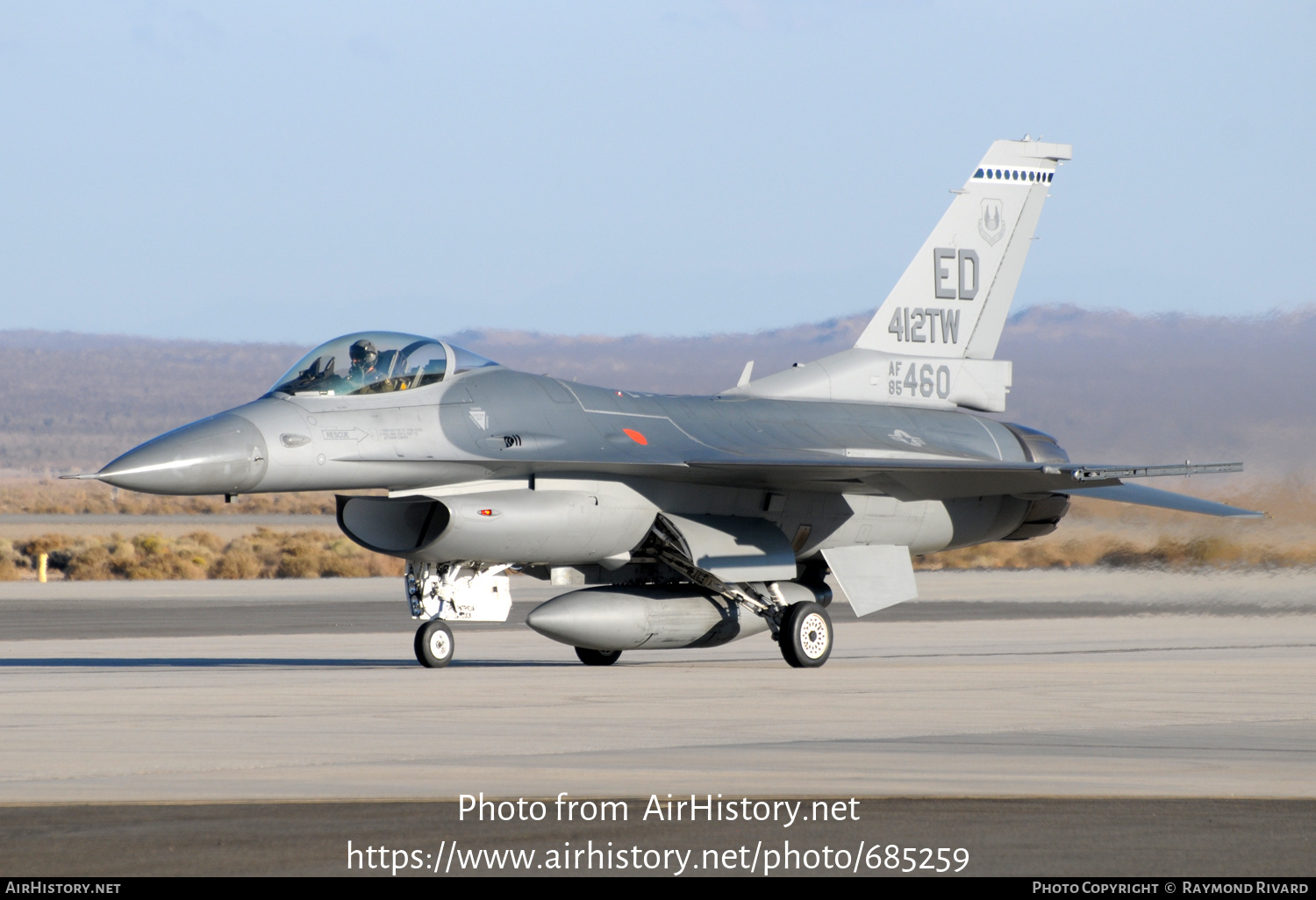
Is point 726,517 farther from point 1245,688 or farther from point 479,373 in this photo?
point 1245,688

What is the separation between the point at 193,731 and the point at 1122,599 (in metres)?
22.9

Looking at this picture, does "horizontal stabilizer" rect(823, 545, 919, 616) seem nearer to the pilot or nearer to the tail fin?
the tail fin

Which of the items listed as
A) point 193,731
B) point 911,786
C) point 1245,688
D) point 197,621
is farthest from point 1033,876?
point 197,621

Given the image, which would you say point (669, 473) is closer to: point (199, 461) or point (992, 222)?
point (199, 461)

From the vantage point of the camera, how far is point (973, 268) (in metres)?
19.8

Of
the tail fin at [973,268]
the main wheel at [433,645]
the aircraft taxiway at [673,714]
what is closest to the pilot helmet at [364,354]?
the main wheel at [433,645]

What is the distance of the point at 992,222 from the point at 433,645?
8363 mm

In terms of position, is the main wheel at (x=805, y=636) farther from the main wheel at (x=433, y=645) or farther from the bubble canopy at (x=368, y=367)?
the bubble canopy at (x=368, y=367)

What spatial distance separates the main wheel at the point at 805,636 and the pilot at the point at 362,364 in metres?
Answer: 4.53

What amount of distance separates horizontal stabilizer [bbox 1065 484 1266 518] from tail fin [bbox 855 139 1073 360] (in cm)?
236

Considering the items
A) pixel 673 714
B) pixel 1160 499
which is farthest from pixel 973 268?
pixel 673 714

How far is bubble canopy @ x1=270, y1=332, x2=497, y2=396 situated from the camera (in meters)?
14.5

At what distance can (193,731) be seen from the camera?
10.5m

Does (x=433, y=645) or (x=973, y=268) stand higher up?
(x=973, y=268)
